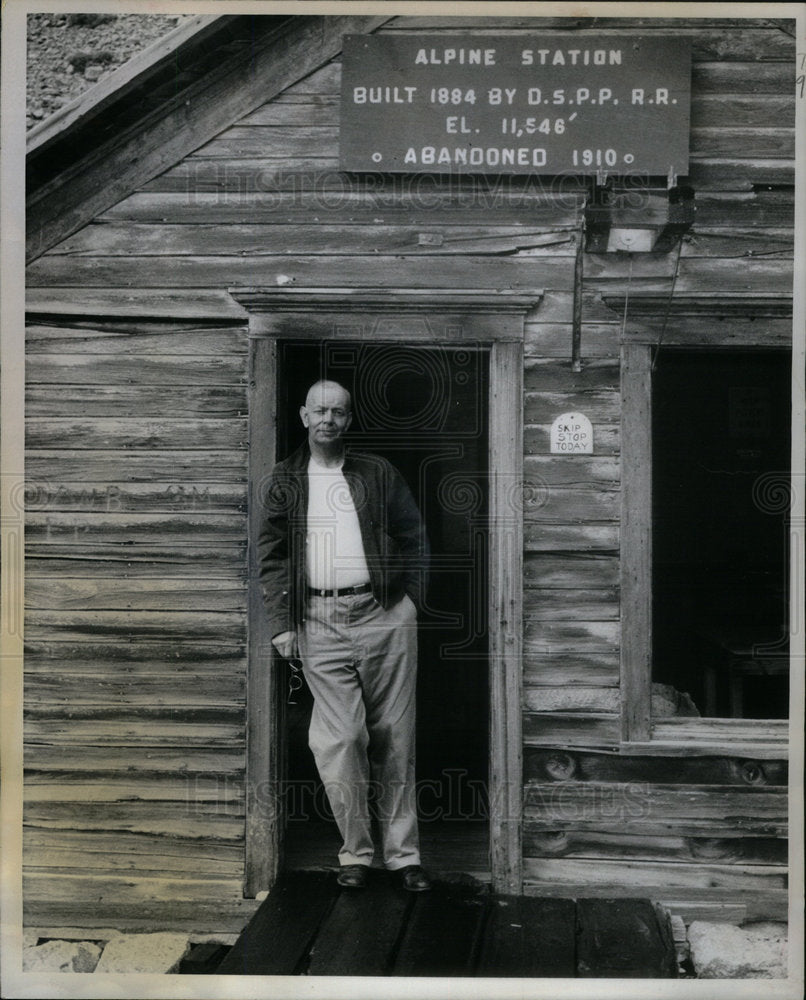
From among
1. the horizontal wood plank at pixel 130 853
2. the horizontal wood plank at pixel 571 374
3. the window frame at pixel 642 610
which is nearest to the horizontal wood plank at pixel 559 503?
the window frame at pixel 642 610

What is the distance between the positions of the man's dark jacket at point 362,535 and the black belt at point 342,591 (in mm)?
29

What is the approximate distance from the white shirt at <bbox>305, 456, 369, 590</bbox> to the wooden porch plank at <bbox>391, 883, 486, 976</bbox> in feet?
4.38

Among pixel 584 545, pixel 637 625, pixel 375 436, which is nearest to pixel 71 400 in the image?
pixel 375 436

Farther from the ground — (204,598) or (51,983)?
(204,598)

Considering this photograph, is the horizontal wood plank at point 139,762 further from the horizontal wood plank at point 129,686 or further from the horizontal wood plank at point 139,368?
the horizontal wood plank at point 139,368

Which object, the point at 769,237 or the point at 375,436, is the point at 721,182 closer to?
the point at 769,237

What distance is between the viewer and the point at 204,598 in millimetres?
4410

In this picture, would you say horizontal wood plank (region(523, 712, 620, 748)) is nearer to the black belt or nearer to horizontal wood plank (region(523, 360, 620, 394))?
the black belt

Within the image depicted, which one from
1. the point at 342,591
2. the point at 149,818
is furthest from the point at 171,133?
the point at 149,818

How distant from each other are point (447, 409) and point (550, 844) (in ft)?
6.08

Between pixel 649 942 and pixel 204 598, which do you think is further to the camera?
pixel 204 598

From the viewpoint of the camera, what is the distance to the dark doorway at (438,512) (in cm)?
430

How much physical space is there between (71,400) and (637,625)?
2522 millimetres

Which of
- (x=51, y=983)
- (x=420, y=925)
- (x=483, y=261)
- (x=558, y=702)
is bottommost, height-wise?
(x=51, y=983)
